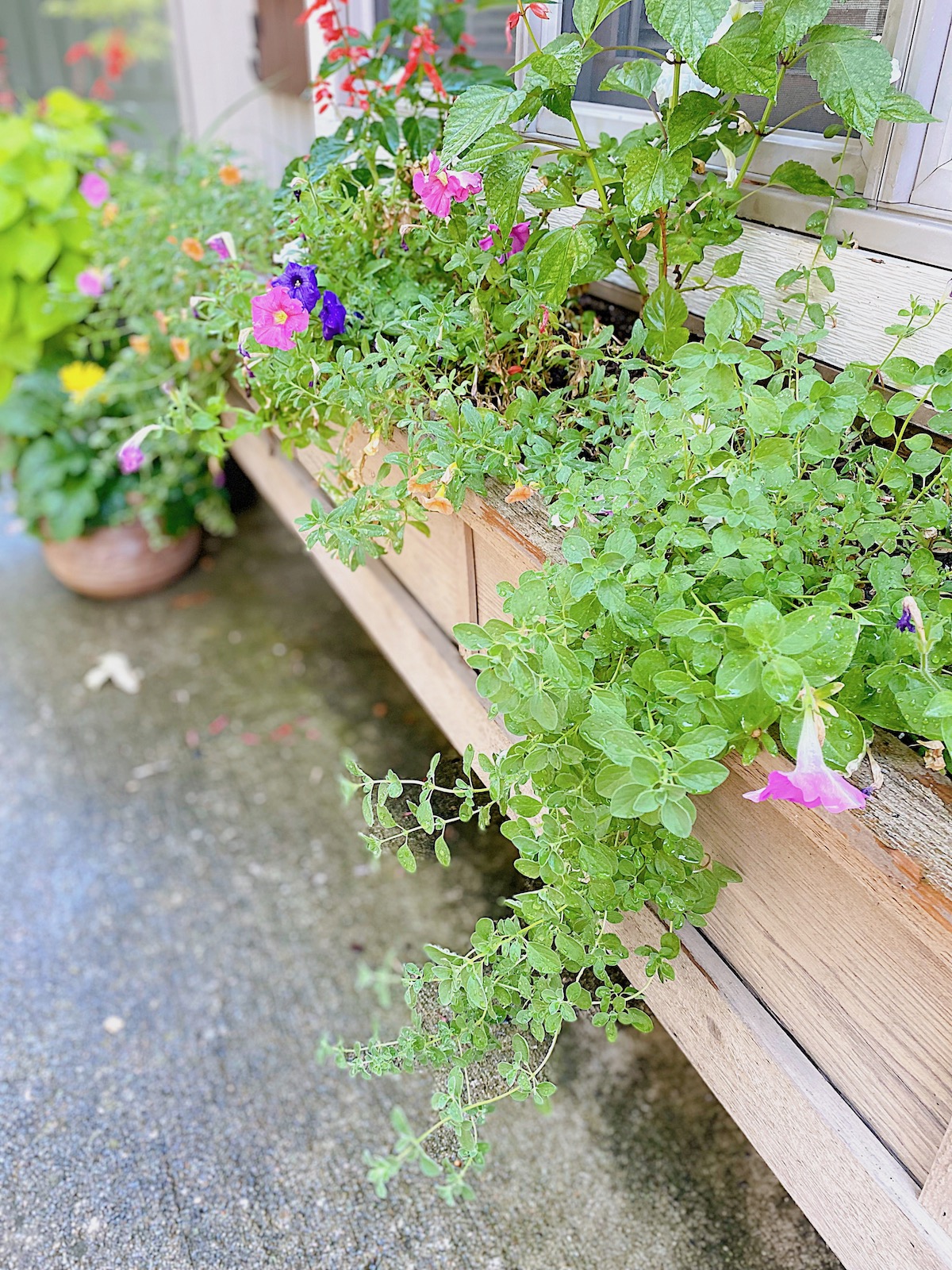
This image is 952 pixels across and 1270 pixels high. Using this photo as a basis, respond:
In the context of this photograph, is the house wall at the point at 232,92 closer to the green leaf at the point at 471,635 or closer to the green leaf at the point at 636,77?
the green leaf at the point at 636,77

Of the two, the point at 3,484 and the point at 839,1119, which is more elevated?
the point at 839,1119

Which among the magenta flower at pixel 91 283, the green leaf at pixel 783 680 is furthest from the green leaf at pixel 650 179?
the magenta flower at pixel 91 283

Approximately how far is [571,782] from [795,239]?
63 cm

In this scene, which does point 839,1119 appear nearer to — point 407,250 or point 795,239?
point 795,239

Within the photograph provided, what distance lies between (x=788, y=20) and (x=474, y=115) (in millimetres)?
253

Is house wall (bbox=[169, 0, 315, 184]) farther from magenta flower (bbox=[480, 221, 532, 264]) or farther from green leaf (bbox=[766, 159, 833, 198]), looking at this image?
green leaf (bbox=[766, 159, 833, 198])

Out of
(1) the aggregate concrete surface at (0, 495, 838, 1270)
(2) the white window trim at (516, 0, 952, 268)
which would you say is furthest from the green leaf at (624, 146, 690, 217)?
(1) the aggregate concrete surface at (0, 495, 838, 1270)

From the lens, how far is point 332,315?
966 millimetres

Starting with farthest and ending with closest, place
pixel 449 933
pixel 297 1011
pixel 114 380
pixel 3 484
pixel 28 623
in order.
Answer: pixel 3 484, pixel 28 623, pixel 114 380, pixel 449 933, pixel 297 1011

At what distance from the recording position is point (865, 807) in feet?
1.86

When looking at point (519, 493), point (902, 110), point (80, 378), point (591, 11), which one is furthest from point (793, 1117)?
point (80, 378)

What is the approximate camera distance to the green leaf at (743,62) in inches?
28.2

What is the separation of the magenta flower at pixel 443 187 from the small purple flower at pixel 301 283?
0.14 meters

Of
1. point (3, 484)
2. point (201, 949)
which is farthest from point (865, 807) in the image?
point (3, 484)
